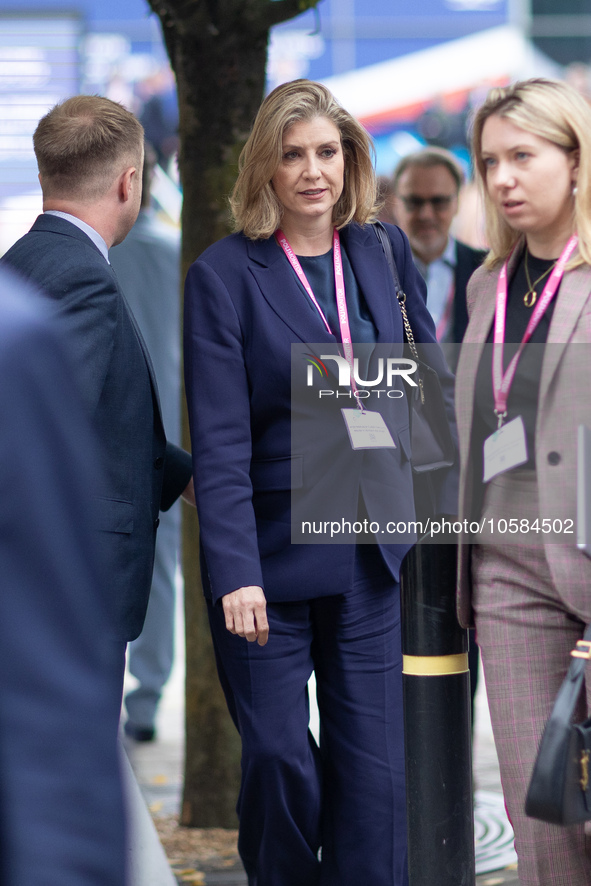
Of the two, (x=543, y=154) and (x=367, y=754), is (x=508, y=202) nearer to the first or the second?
(x=543, y=154)

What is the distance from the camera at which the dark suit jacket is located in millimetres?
2969

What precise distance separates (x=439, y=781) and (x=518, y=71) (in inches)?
536

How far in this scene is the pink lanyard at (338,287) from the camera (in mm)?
3182

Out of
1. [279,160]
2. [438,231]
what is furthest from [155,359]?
[279,160]

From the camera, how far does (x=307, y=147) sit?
10.6 ft

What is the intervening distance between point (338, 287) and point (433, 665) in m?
1.00

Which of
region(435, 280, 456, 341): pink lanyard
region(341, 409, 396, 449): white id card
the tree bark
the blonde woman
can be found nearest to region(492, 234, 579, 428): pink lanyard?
the blonde woman

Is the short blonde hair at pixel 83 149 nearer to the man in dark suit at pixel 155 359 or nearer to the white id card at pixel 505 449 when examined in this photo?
the white id card at pixel 505 449

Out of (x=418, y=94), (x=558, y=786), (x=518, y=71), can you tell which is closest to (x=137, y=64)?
(x=418, y=94)

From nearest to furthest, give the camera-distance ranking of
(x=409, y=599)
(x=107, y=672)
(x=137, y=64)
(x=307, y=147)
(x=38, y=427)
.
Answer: (x=38, y=427) < (x=107, y=672) < (x=409, y=599) < (x=307, y=147) < (x=137, y=64)

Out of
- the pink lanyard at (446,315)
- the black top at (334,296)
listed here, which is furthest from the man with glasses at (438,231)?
the black top at (334,296)

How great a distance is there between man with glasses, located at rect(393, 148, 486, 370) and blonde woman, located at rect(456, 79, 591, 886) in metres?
1.60

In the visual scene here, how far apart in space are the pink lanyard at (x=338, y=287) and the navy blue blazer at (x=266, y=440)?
0.03 metres

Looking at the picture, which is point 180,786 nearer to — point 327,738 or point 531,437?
point 327,738
